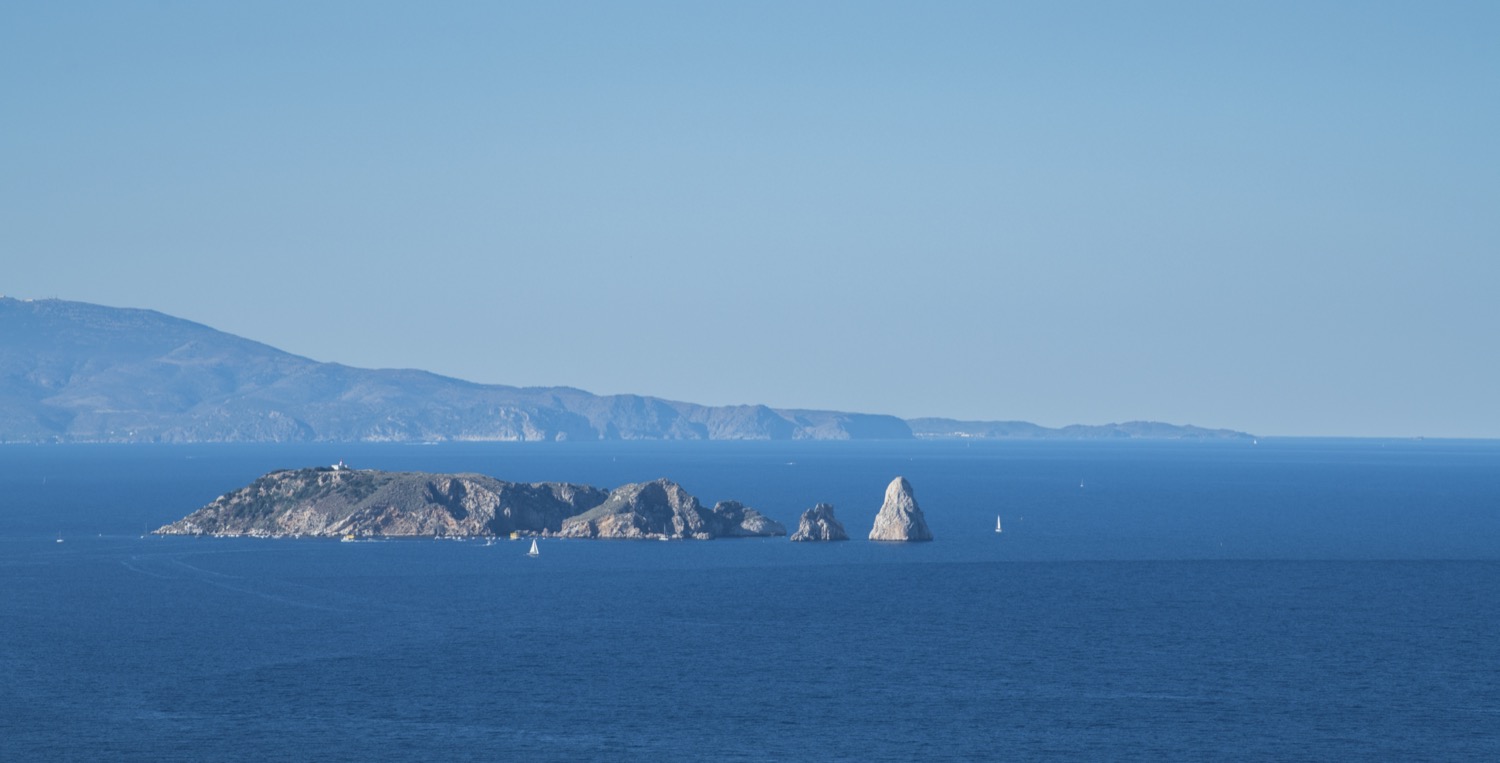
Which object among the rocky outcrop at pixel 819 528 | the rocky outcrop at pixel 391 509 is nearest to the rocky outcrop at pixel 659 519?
the rocky outcrop at pixel 391 509

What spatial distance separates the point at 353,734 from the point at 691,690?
65.8 ft

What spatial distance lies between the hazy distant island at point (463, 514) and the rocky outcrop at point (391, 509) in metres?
0.12

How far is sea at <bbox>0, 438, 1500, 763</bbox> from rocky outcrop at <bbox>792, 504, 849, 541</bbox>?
16.5 m

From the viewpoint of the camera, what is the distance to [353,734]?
8019 centimetres

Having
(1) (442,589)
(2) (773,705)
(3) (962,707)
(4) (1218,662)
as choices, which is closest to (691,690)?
(2) (773,705)

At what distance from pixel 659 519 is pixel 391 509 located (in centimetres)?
3211

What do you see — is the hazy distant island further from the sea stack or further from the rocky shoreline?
the sea stack

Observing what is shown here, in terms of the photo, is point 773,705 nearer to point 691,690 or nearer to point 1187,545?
point 691,690

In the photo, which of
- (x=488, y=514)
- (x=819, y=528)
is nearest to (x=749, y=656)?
(x=819, y=528)

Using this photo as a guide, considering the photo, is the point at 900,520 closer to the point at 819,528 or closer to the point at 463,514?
the point at 819,528

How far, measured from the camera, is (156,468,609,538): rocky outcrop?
191125 mm

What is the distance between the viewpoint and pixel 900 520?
185125 mm

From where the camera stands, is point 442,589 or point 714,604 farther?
point 442,589

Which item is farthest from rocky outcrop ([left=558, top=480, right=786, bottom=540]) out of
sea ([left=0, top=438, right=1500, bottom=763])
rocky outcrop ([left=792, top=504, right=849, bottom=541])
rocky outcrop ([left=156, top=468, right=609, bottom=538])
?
sea ([left=0, top=438, right=1500, bottom=763])
